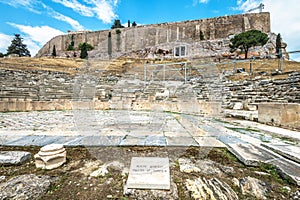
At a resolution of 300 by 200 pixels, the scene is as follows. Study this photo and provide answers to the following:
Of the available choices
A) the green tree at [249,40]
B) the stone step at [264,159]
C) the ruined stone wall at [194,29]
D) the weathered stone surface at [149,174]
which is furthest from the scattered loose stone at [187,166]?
the ruined stone wall at [194,29]

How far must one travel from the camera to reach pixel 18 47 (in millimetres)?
35750

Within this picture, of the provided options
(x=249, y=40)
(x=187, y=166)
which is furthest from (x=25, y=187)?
(x=249, y=40)

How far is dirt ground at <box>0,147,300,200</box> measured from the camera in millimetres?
1410

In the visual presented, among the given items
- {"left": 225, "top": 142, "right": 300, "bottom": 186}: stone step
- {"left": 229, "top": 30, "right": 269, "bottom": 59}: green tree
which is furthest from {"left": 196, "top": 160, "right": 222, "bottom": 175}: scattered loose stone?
{"left": 229, "top": 30, "right": 269, "bottom": 59}: green tree

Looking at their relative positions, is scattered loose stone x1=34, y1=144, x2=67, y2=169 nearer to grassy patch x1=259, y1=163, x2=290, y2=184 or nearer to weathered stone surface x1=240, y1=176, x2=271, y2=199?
weathered stone surface x1=240, y1=176, x2=271, y2=199

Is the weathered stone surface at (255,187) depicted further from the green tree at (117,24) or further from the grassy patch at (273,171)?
the green tree at (117,24)

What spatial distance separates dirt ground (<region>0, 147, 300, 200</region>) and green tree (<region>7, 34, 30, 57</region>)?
4298 centimetres

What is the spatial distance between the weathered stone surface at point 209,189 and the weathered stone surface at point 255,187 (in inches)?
5.7

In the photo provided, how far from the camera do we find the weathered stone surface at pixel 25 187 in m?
1.33

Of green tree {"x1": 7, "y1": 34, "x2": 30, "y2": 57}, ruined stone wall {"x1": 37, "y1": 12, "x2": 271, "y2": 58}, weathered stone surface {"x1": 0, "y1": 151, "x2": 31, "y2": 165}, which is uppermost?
ruined stone wall {"x1": 37, "y1": 12, "x2": 271, "y2": 58}

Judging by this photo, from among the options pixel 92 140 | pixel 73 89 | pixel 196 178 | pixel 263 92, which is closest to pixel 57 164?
pixel 92 140

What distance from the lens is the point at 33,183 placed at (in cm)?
149

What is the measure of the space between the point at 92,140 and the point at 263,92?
24.0 ft

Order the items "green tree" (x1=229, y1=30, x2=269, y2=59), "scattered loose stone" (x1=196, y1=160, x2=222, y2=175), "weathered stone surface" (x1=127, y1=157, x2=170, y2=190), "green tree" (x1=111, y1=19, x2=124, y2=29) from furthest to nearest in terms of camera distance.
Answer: "green tree" (x1=111, y1=19, x2=124, y2=29) < "green tree" (x1=229, y1=30, x2=269, y2=59) < "scattered loose stone" (x1=196, y1=160, x2=222, y2=175) < "weathered stone surface" (x1=127, y1=157, x2=170, y2=190)
